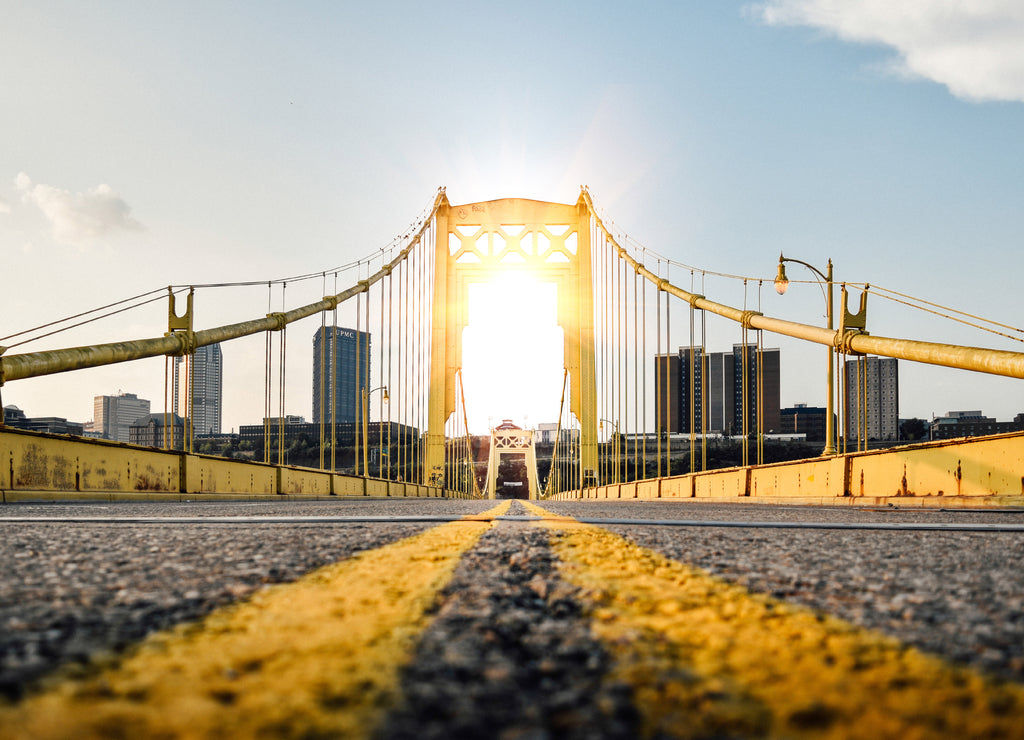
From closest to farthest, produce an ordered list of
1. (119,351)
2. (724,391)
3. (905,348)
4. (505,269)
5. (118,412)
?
(905,348) → (119,351) → (505,269) → (724,391) → (118,412)

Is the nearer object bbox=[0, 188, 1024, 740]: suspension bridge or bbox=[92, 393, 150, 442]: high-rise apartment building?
bbox=[0, 188, 1024, 740]: suspension bridge

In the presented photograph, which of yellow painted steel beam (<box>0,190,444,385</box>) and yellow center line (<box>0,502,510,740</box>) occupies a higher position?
yellow painted steel beam (<box>0,190,444,385</box>)

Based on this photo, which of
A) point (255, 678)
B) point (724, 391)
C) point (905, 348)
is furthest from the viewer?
point (724, 391)

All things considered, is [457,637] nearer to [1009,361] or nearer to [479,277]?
[1009,361]

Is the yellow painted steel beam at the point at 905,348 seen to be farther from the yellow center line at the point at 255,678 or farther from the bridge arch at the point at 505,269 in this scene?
the bridge arch at the point at 505,269

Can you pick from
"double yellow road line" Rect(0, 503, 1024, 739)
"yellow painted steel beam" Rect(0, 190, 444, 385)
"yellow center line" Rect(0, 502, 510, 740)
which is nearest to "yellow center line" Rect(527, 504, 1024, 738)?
"double yellow road line" Rect(0, 503, 1024, 739)

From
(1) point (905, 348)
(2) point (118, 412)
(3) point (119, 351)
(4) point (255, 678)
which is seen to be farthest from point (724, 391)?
(2) point (118, 412)

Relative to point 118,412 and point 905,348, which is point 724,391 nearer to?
point 905,348

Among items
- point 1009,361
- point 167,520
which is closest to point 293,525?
point 167,520

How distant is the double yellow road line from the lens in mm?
724

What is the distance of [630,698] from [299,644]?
48cm

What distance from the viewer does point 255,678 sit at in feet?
2.82

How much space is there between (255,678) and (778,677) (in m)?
0.63

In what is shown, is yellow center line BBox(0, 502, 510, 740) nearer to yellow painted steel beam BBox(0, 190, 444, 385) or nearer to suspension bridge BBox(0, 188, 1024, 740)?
suspension bridge BBox(0, 188, 1024, 740)
